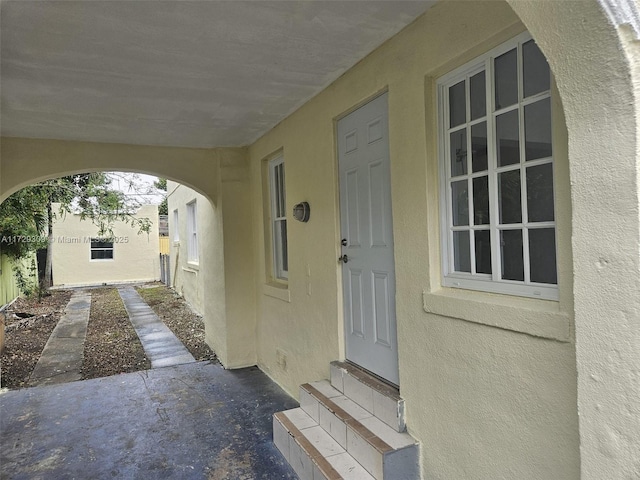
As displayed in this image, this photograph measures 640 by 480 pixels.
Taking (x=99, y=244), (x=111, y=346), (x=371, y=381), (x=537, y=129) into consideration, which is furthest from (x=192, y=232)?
(x=99, y=244)

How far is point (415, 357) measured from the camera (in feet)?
8.36

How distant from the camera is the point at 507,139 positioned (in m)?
2.05

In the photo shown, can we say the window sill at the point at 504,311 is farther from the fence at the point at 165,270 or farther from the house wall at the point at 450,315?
the fence at the point at 165,270

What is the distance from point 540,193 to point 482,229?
1.24 feet

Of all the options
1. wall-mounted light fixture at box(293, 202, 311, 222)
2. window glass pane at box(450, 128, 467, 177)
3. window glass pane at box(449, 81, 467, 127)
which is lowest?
wall-mounted light fixture at box(293, 202, 311, 222)

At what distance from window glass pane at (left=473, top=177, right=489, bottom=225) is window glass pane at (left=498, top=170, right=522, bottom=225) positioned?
0.08 metres

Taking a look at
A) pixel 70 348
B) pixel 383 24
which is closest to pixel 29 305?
pixel 70 348

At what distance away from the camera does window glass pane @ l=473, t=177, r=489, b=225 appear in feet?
7.14

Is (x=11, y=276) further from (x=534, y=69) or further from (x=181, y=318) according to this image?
(x=534, y=69)

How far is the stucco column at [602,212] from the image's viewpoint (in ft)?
3.72

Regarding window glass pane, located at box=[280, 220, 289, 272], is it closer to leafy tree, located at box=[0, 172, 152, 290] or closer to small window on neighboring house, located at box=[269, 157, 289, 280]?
small window on neighboring house, located at box=[269, 157, 289, 280]

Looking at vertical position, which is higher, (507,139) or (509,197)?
(507,139)

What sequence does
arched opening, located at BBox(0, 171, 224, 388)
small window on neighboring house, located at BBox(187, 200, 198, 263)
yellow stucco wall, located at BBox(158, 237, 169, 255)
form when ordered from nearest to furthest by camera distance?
1. arched opening, located at BBox(0, 171, 224, 388)
2. small window on neighboring house, located at BBox(187, 200, 198, 263)
3. yellow stucco wall, located at BBox(158, 237, 169, 255)

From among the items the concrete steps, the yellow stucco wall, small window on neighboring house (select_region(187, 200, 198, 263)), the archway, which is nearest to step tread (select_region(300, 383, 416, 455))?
the concrete steps
